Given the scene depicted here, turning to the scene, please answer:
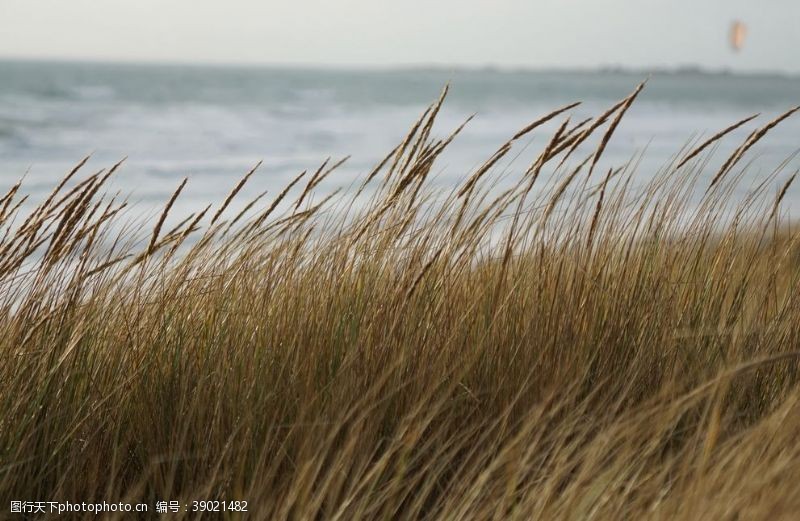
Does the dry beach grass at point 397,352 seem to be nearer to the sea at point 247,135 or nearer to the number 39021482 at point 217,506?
the number 39021482 at point 217,506

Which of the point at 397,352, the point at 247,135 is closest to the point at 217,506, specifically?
the point at 397,352

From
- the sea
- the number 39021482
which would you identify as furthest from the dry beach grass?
the sea

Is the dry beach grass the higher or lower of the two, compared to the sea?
higher

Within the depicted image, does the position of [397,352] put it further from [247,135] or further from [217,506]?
[247,135]

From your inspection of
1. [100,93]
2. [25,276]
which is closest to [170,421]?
[25,276]

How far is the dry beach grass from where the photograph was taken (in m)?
1.84

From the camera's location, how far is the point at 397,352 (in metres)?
2.05

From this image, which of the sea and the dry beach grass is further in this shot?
the sea

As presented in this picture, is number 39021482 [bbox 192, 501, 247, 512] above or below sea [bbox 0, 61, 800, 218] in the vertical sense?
above

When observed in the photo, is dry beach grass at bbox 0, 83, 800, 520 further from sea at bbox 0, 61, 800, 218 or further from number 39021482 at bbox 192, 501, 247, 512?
sea at bbox 0, 61, 800, 218

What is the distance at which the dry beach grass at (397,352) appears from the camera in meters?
1.84

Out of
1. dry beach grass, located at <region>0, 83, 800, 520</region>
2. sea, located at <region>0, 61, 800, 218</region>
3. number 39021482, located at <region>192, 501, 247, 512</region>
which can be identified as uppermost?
dry beach grass, located at <region>0, 83, 800, 520</region>

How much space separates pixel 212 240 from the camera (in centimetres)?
247

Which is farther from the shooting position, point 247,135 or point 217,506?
point 247,135
